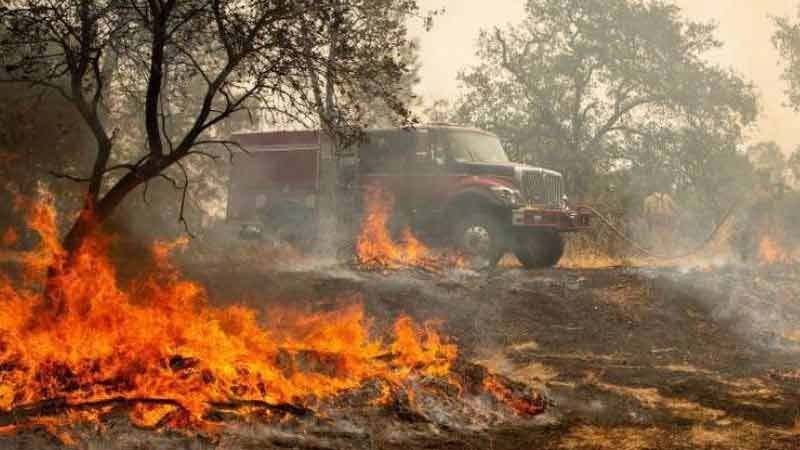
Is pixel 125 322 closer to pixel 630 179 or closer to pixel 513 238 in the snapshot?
pixel 513 238

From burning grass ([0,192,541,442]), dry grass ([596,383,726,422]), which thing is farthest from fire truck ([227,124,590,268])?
dry grass ([596,383,726,422])

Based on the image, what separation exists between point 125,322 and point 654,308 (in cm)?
914

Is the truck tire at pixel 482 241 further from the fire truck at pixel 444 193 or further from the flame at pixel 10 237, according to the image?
the flame at pixel 10 237

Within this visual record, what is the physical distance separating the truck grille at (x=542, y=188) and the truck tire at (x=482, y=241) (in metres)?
1.10

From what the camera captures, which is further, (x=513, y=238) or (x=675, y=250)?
(x=675, y=250)

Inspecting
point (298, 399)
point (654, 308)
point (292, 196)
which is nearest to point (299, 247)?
point (292, 196)

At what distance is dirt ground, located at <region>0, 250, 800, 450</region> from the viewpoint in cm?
764

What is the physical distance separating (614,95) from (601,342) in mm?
18118

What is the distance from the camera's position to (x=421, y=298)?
1394 cm

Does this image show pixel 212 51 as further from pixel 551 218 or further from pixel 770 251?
pixel 770 251

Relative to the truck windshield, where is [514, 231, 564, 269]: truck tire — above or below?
below

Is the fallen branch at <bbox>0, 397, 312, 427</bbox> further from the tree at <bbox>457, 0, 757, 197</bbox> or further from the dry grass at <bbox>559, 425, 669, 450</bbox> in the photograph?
the tree at <bbox>457, 0, 757, 197</bbox>

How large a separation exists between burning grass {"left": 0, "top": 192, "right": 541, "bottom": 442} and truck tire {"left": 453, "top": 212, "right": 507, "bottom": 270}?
634cm

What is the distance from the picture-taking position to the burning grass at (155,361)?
7227 millimetres
